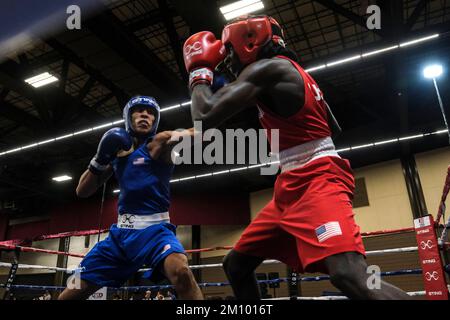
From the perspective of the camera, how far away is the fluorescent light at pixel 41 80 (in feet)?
20.3

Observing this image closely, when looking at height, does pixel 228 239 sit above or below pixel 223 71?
above

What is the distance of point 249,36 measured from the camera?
1.38 metres

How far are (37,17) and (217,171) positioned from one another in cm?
678

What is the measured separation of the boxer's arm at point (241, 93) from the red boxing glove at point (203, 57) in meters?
0.14

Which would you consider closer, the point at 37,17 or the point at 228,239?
the point at 37,17

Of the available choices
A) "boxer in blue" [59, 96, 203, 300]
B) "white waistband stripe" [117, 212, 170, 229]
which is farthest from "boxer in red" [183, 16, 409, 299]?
"white waistband stripe" [117, 212, 170, 229]

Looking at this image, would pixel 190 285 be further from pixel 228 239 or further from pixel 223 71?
pixel 228 239

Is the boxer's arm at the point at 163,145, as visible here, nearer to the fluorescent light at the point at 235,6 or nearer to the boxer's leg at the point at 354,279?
the boxer's leg at the point at 354,279

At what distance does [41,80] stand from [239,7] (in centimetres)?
375

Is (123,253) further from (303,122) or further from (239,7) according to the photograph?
(239,7)

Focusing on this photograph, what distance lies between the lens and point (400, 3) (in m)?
4.15
